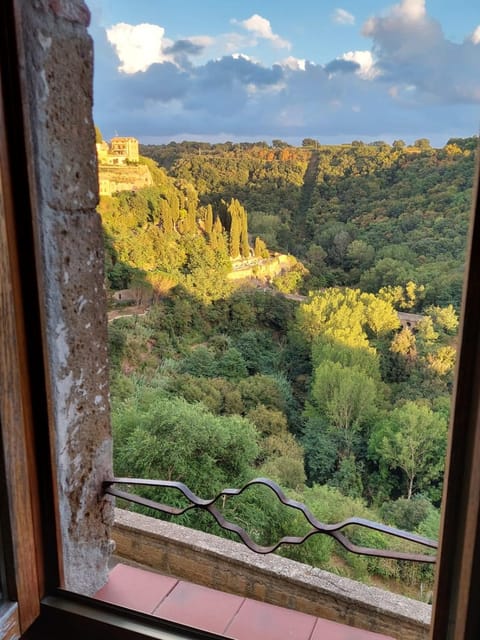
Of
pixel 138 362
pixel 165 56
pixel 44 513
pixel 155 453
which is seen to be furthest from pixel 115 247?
pixel 44 513

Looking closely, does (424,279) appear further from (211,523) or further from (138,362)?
(211,523)

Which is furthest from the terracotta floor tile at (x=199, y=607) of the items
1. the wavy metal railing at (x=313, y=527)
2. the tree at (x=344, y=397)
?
the tree at (x=344, y=397)

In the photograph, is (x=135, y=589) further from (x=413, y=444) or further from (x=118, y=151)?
(x=118, y=151)

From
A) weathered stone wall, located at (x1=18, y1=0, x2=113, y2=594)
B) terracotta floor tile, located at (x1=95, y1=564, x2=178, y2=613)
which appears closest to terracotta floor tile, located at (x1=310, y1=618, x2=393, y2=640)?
terracotta floor tile, located at (x1=95, y1=564, x2=178, y2=613)

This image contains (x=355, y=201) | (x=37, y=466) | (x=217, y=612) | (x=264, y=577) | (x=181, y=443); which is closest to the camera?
(x=37, y=466)

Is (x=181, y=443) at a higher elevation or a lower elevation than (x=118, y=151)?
lower

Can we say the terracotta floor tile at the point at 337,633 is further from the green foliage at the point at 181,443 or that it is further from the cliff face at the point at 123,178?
the cliff face at the point at 123,178

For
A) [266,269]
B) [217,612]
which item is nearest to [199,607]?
[217,612]
